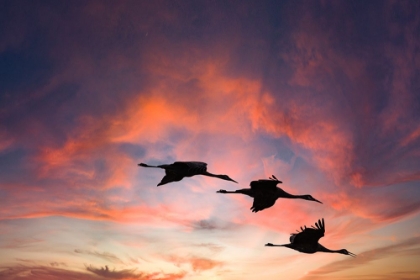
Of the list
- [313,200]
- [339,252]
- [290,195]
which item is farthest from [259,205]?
[339,252]

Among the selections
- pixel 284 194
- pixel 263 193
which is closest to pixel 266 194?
pixel 263 193

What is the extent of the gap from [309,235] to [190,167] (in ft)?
26.8

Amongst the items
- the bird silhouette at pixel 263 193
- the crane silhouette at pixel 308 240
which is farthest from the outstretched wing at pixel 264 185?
the crane silhouette at pixel 308 240

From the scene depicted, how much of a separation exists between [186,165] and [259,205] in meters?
5.50

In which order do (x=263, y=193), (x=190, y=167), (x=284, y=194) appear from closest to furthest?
(x=190, y=167), (x=263, y=193), (x=284, y=194)

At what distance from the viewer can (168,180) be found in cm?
2036

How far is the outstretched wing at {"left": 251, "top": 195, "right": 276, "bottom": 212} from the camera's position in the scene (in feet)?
67.1

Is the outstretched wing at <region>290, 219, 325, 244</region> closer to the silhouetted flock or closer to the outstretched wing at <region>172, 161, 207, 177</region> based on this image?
the silhouetted flock

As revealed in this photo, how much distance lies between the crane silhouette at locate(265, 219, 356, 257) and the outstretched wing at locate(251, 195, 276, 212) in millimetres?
2324

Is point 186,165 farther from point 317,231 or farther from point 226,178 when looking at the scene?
point 317,231

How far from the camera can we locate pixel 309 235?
20453mm

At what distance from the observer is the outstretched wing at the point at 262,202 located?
805 inches

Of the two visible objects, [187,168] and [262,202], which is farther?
[262,202]

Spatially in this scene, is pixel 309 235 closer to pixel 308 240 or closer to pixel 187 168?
pixel 308 240
